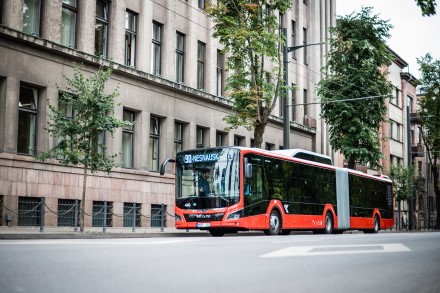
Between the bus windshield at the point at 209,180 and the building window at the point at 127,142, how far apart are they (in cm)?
795

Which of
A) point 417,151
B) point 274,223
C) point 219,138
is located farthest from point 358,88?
point 417,151

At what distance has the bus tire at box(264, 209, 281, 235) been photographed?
23719 mm

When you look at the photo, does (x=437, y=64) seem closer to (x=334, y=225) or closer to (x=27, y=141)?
(x=334, y=225)

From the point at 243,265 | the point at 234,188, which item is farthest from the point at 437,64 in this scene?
the point at 243,265

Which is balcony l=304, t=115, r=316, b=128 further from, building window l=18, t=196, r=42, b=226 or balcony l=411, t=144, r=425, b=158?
building window l=18, t=196, r=42, b=226

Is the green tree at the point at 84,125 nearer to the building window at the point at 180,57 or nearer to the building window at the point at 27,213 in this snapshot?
the building window at the point at 27,213

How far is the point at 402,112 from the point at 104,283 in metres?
67.1

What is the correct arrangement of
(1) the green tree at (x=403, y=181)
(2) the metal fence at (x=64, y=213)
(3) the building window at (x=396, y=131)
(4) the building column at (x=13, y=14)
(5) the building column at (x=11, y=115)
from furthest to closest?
(3) the building window at (x=396, y=131) < (1) the green tree at (x=403, y=181) < (4) the building column at (x=13, y=14) < (5) the building column at (x=11, y=115) < (2) the metal fence at (x=64, y=213)

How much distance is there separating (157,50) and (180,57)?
6.38 feet

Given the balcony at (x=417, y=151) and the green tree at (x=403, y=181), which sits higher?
the balcony at (x=417, y=151)

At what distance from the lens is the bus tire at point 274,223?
2372 centimetres

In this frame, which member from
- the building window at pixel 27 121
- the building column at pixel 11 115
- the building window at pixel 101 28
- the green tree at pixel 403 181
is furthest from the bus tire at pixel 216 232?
the green tree at pixel 403 181

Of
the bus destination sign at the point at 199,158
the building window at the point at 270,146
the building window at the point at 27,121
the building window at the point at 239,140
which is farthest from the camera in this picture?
the building window at the point at 270,146

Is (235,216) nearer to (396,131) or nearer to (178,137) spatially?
(178,137)
